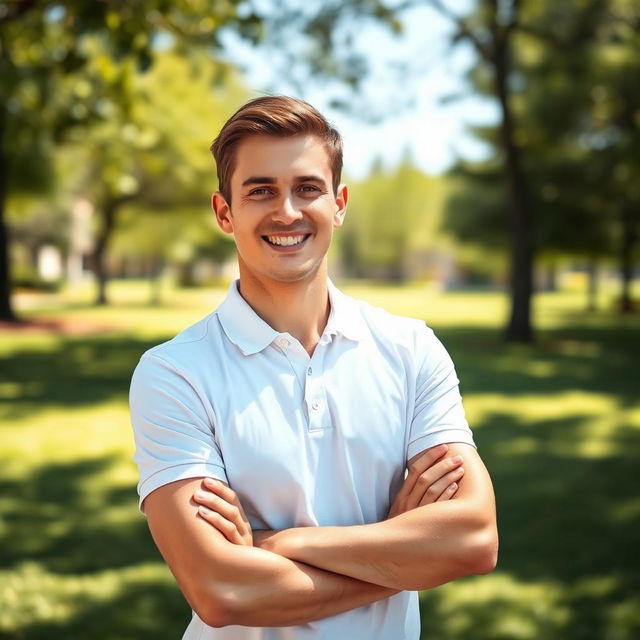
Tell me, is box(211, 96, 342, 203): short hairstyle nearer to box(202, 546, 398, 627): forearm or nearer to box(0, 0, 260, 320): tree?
box(202, 546, 398, 627): forearm

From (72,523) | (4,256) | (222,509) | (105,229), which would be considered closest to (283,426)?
(222,509)

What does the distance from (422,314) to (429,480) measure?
30.8 metres

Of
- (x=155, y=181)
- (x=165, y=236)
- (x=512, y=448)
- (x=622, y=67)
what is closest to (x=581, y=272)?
(x=165, y=236)

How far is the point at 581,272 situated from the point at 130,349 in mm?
77436

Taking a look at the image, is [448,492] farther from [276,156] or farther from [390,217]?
[390,217]

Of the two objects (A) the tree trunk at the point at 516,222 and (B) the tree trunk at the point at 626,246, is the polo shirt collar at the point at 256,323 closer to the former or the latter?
(A) the tree trunk at the point at 516,222

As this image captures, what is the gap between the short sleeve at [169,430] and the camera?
2.23 m

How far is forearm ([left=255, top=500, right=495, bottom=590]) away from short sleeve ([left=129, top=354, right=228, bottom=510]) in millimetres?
296

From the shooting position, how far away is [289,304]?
2439 mm

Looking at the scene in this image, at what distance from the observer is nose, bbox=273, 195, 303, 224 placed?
2301mm

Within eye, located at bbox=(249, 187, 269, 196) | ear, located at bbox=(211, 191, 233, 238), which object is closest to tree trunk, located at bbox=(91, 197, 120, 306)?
ear, located at bbox=(211, 191, 233, 238)

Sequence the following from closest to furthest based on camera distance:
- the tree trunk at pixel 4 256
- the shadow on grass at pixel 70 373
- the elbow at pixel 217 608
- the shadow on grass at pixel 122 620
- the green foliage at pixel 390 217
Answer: the elbow at pixel 217 608
the shadow on grass at pixel 122 620
the shadow on grass at pixel 70 373
the tree trunk at pixel 4 256
the green foliage at pixel 390 217

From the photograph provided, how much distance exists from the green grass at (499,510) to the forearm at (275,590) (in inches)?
125

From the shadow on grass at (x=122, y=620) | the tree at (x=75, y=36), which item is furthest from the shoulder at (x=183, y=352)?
the tree at (x=75, y=36)
